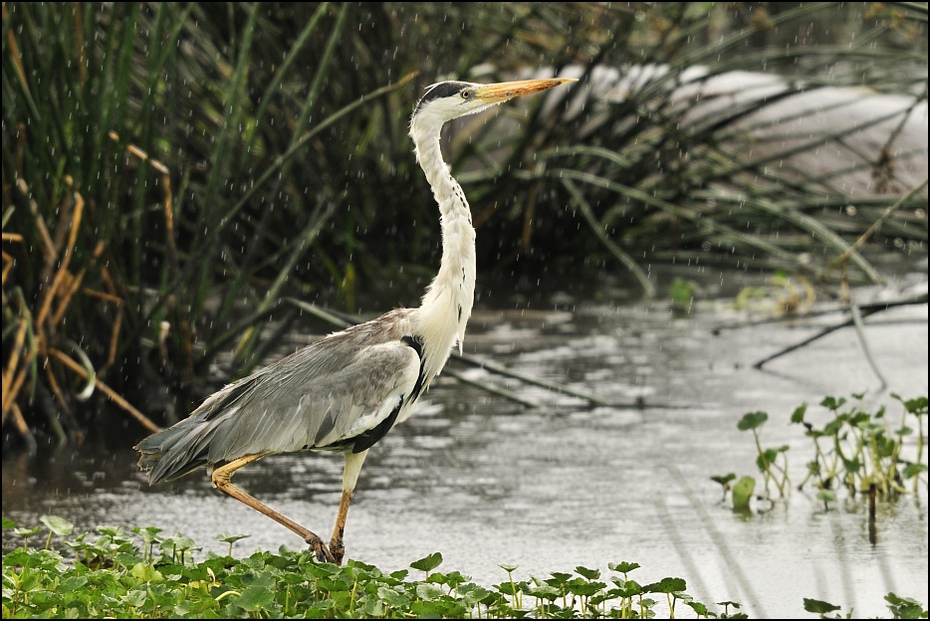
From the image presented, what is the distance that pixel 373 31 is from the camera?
8000mm

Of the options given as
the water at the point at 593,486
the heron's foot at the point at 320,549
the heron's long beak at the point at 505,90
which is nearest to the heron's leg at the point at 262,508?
the heron's foot at the point at 320,549

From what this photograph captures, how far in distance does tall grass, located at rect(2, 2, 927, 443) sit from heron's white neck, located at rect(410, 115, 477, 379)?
1.05 metres

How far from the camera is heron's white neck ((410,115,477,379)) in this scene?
374cm

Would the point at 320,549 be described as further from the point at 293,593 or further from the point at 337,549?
the point at 293,593

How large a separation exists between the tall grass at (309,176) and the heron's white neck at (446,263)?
3.44ft

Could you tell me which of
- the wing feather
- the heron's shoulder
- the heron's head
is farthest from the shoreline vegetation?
the heron's head

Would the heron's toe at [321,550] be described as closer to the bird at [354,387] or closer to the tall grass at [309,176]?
the bird at [354,387]

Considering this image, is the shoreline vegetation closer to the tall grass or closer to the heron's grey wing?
the heron's grey wing

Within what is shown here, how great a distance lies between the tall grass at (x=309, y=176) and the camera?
5.21 metres

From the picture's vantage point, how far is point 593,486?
4.96 metres

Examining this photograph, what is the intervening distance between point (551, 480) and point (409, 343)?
1370 millimetres

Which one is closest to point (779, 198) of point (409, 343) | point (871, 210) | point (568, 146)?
point (871, 210)

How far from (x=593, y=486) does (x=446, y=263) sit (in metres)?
1.47

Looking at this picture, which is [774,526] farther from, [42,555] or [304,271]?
[304,271]
